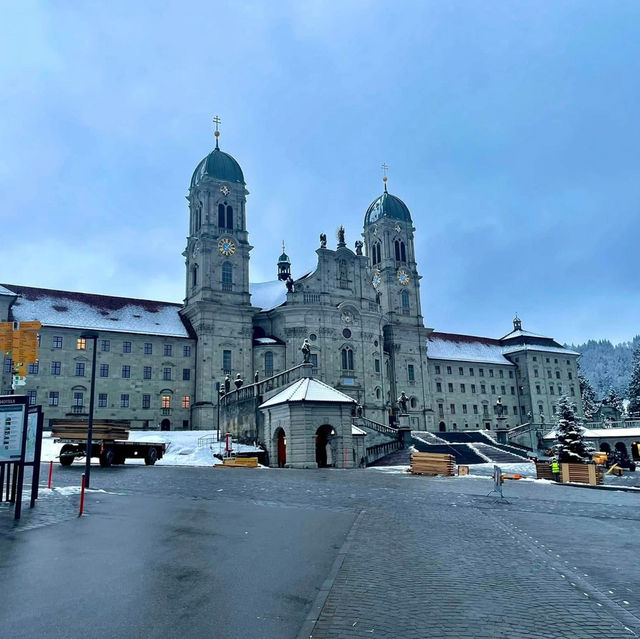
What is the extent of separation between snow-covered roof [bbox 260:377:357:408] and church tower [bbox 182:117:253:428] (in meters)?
24.0

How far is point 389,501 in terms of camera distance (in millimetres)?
20156

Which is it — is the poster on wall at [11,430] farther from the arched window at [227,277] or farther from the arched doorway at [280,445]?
the arched window at [227,277]

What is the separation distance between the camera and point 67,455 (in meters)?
34.5

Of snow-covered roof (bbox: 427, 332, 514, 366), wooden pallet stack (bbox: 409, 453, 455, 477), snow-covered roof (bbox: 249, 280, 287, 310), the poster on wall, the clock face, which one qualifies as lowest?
wooden pallet stack (bbox: 409, 453, 455, 477)

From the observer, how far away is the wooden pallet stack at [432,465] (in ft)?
114

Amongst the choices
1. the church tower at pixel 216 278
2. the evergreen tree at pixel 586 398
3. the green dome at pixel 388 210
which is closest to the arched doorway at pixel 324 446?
the church tower at pixel 216 278

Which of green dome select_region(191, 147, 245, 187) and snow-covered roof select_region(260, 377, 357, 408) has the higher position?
green dome select_region(191, 147, 245, 187)

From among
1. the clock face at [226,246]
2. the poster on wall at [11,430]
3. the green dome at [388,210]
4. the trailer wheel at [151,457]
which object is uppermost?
the green dome at [388,210]

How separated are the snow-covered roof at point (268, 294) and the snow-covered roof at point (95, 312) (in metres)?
11.0

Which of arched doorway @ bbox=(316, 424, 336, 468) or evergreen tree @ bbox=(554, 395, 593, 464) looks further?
arched doorway @ bbox=(316, 424, 336, 468)

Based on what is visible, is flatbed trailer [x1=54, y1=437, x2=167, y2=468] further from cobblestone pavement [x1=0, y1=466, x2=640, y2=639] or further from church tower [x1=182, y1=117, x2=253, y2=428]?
church tower [x1=182, y1=117, x2=253, y2=428]

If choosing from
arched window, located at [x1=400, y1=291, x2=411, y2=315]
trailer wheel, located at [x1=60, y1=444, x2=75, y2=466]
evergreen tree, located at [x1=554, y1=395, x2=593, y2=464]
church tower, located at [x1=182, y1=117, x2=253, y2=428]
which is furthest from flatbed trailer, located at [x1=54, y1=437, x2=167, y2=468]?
arched window, located at [x1=400, y1=291, x2=411, y2=315]

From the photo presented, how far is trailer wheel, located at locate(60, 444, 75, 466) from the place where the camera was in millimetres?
34438

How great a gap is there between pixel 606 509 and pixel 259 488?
41.2 feet
